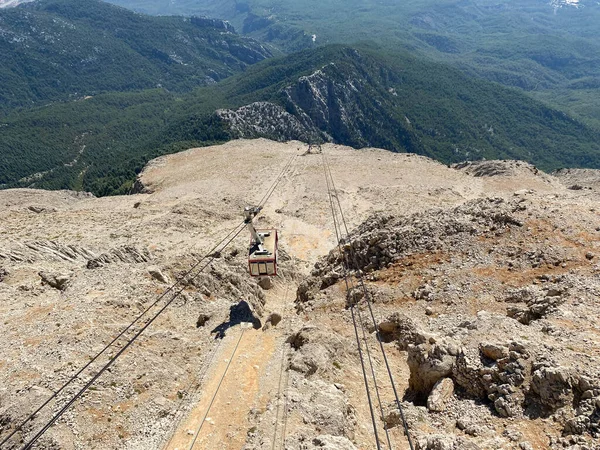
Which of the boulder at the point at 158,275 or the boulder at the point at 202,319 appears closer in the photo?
the boulder at the point at 202,319

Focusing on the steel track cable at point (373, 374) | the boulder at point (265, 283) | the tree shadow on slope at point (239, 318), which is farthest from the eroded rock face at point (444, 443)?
the boulder at point (265, 283)

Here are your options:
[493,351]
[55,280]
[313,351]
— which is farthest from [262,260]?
[493,351]

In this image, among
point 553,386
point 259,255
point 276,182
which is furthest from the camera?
point 276,182

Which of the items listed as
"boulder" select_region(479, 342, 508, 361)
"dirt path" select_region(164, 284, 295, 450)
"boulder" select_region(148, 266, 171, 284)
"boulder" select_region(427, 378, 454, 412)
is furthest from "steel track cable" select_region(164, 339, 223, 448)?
"boulder" select_region(479, 342, 508, 361)

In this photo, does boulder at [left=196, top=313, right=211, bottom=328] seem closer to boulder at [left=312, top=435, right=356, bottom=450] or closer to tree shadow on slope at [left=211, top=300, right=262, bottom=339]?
tree shadow on slope at [left=211, top=300, right=262, bottom=339]

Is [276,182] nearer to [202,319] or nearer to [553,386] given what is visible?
[202,319]

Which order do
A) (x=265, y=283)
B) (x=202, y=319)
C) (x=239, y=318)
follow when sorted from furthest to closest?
1. (x=265, y=283)
2. (x=239, y=318)
3. (x=202, y=319)

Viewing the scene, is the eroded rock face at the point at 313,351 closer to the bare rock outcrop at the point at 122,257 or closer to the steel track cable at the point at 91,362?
the steel track cable at the point at 91,362

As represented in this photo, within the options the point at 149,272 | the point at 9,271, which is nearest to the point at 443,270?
the point at 149,272
